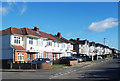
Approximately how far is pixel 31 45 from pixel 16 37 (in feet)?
11.1

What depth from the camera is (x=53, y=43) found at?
124 feet

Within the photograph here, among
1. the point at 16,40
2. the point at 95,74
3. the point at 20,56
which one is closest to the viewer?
the point at 95,74

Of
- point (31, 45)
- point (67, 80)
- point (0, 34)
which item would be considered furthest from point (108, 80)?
point (0, 34)

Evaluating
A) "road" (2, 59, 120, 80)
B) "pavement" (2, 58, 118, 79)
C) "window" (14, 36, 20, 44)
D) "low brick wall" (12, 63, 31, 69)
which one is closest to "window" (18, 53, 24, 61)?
"window" (14, 36, 20, 44)

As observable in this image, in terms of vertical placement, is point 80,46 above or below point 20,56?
above

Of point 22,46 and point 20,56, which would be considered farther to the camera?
point 22,46

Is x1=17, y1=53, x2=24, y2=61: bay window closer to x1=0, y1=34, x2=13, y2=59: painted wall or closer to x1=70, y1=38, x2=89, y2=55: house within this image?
x1=0, y1=34, x2=13, y2=59: painted wall

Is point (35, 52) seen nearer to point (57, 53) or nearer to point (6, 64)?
point (6, 64)

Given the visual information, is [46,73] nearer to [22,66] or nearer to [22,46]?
[22,66]

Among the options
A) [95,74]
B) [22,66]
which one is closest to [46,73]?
[95,74]

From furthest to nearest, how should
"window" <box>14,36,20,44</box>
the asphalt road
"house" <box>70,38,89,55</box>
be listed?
1. "house" <box>70,38,89,55</box>
2. "window" <box>14,36,20,44</box>
3. the asphalt road

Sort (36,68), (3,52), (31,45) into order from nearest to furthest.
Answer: (36,68), (3,52), (31,45)

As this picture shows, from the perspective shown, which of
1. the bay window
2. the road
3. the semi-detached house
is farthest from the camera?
the bay window

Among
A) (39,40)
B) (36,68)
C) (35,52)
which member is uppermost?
(39,40)
